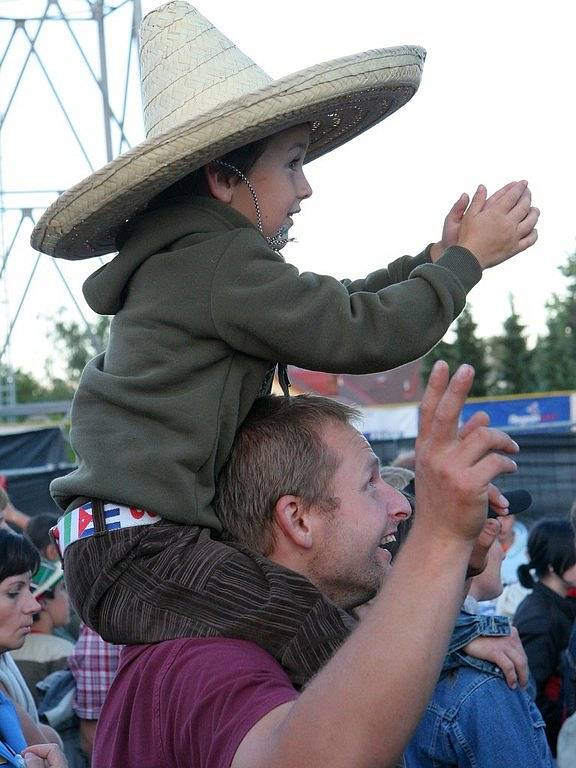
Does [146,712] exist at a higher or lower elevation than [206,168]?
lower

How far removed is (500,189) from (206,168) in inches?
24.4

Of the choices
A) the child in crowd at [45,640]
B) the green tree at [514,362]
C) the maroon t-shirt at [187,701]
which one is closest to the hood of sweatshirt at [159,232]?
the maroon t-shirt at [187,701]

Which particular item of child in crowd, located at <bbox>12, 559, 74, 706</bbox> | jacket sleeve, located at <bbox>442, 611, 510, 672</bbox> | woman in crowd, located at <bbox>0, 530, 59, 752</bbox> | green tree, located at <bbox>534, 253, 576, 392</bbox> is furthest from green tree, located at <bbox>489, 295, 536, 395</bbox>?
jacket sleeve, located at <bbox>442, 611, 510, 672</bbox>

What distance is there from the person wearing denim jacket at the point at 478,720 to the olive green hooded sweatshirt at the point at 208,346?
1.42m

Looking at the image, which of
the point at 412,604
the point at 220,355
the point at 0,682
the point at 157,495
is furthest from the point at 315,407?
the point at 0,682

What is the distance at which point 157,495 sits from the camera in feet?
6.01

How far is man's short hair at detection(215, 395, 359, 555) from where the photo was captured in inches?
78.1

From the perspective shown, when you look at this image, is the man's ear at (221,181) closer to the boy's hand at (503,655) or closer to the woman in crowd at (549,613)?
the boy's hand at (503,655)

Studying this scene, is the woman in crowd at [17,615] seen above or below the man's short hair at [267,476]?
below

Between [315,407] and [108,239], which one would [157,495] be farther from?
[108,239]

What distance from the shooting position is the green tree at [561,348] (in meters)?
36.9

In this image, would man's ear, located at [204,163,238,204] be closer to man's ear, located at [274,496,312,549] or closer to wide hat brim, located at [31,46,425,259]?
wide hat brim, located at [31,46,425,259]

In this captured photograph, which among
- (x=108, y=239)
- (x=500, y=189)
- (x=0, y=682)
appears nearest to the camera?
(x=500, y=189)

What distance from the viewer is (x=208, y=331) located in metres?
1.90
